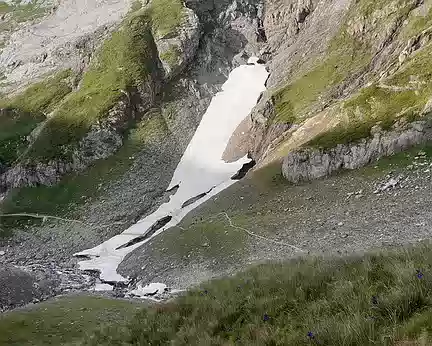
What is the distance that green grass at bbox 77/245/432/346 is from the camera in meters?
7.51

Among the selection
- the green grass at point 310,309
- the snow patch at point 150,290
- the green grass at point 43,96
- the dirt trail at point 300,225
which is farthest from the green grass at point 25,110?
the green grass at point 310,309

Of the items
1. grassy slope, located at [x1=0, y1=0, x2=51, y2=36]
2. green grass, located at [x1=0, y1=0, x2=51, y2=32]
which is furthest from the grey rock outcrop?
green grass, located at [x1=0, y1=0, x2=51, y2=32]

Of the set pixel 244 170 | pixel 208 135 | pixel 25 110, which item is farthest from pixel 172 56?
pixel 244 170

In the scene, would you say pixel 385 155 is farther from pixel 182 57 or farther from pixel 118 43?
pixel 118 43

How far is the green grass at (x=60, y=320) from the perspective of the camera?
25734 millimetres

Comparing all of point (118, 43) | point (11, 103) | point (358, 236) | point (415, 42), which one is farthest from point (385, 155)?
point (11, 103)

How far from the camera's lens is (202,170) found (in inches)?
3369

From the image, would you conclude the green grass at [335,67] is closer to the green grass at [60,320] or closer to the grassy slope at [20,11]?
the green grass at [60,320]

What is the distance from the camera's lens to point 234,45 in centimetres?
11862

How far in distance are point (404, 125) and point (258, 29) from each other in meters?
77.1

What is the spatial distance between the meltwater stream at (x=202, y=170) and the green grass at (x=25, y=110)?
3257cm

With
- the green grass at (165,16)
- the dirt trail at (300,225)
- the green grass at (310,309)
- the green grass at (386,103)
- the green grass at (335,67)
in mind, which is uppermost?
the green grass at (165,16)

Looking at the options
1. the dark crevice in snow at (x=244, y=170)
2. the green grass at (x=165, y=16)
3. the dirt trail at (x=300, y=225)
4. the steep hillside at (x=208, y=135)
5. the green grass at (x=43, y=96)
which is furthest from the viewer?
the green grass at (x=165, y=16)

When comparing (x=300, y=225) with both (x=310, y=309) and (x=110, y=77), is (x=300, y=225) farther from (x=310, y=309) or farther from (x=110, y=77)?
(x=110, y=77)
